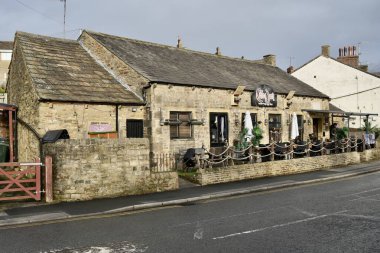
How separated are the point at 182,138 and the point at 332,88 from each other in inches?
965

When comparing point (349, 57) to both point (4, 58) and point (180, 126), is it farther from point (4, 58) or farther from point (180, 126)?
point (4, 58)

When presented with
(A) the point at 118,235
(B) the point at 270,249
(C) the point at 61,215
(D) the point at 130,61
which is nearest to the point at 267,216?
(B) the point at 270,249

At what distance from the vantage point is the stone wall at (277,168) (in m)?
16.4

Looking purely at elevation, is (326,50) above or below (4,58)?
below

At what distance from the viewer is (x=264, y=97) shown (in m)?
24.0

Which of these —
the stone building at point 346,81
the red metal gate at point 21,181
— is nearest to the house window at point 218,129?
the red metal gate at point 21,181

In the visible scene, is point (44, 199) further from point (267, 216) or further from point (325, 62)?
point (325, 62)

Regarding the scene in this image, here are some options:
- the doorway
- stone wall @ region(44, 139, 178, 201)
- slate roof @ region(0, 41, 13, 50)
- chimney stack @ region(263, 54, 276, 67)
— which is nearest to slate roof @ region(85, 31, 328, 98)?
the doorway

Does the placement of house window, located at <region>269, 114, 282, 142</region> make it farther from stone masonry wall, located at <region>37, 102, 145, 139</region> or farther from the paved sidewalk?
stone masonry wall, located at <region>37, 102, 145, 139</region>

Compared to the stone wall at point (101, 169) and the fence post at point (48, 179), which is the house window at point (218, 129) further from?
the fence post at point (48, 179)

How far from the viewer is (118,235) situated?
8164mm

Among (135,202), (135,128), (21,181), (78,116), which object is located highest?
(78,116)

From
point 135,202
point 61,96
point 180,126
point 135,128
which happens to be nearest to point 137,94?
point 135,128

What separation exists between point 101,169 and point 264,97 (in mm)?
13426
